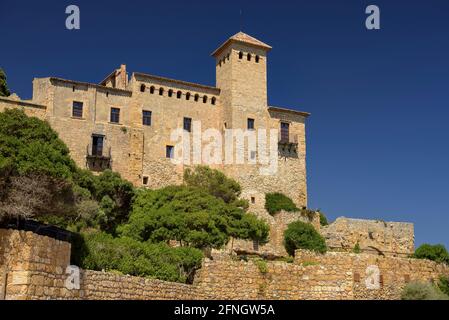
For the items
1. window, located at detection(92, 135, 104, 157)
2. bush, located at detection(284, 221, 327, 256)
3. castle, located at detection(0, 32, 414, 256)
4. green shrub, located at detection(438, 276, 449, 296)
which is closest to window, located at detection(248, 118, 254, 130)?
castle, located at detection(0, 32, 414, 256)

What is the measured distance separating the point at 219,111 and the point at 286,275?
27.1 meters

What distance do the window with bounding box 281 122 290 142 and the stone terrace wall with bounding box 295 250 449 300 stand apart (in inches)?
1013

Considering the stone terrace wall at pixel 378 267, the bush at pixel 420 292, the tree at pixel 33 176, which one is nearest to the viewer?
the tree at pixel 33 176

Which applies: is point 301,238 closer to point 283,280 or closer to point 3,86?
point 283,280

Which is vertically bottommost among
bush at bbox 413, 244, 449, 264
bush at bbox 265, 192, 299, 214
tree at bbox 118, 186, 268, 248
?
bush at bbox 413, 244, 449, 264

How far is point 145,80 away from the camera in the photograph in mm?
44188

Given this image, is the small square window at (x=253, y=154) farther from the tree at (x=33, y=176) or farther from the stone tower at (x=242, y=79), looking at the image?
the tree at (x=33, y=176)

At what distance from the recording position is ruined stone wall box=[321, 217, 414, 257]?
1613 inches

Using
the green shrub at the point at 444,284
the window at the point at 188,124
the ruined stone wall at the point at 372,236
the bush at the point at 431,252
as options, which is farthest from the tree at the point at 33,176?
the ruined stone wall at the point at 372,236

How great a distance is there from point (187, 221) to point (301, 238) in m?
13.7

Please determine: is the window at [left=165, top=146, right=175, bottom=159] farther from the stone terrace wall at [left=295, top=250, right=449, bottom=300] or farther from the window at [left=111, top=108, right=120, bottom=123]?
the stone terrace wall at [left=295, top=250, right=449, bottom=300]

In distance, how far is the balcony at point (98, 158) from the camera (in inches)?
1619

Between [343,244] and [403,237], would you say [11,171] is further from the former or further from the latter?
[403,237]

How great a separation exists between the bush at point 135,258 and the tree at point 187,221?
561cm
